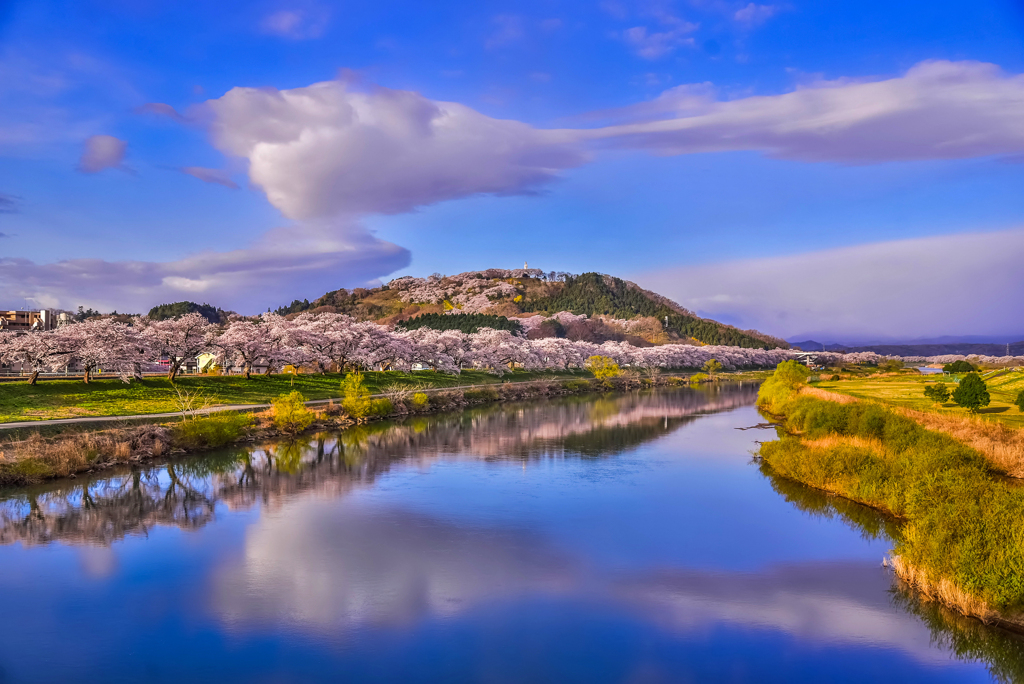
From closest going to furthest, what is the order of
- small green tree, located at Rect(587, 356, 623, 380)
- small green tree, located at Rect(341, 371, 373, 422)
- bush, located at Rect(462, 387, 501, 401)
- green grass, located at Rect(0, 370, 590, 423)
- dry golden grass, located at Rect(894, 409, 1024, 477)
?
dry golden grass, located at Rect(894, 409, 1024, 477) → green grass, located at Rect(0, 370, 590, 423) → small green tree, located at Rect(341, 371, 373, 422) → bush, located at Rect(462, 387, 501, 401) → small green tree, located at Rect(587, 356, 623, 380)

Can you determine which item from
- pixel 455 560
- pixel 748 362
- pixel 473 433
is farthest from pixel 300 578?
pixel 748 362

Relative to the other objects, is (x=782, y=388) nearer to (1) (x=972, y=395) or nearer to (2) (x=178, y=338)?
(1) (x=972, y=395)

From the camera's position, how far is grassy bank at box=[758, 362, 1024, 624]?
54.3ft

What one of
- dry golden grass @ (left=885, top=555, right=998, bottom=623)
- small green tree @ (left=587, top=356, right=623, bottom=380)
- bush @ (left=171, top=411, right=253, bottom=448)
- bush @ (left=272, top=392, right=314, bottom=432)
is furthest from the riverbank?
small green tree @ (left=587, top=356, right=623, bottom=380)

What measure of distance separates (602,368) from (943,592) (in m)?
99.5

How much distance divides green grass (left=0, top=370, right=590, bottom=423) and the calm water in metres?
12.7

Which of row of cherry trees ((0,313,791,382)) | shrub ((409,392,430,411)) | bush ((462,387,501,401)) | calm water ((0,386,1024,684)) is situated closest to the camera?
calm water ((0,386,1024,684))

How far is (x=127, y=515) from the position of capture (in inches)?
1067

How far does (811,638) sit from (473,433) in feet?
125

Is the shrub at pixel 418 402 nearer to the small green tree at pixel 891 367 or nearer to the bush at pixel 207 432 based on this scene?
the bush at pixel 207 432

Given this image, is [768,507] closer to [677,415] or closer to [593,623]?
[593,623]

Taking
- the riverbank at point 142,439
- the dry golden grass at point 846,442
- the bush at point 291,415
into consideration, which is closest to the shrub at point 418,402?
the riverbank at point 142,439

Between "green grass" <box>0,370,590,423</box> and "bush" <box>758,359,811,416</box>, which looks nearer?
"green grass" <box>0,370,590,423</box>

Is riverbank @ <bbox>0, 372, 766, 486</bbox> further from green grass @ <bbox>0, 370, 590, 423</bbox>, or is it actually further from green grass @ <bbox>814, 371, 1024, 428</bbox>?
green grass @ <bbox>814, 371, 1024, 428</bbox>
